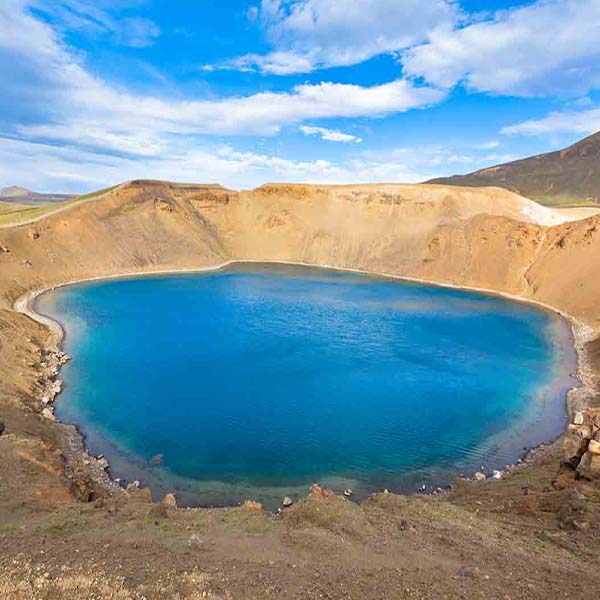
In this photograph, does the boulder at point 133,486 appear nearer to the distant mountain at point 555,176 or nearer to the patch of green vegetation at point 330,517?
the patch of green vegetation at point 330,517

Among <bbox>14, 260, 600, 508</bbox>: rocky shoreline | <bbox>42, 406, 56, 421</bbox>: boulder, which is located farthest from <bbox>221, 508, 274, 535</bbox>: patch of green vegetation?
<bbox>42, 406, 56, 421</bbox>: boulder

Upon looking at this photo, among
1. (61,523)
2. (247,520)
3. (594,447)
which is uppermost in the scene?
(594,447)

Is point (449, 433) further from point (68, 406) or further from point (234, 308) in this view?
point (234, 308)

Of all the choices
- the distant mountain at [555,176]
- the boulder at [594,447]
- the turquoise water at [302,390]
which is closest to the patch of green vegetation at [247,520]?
the turquoise water at [302,390]

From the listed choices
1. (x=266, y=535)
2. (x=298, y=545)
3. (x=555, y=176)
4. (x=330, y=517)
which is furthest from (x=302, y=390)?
(x=555, y=176)

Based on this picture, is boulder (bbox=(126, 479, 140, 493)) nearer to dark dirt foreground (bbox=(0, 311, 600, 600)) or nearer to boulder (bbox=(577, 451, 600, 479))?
dark dirt foreground (bbox=(0, 311, 600, 600))

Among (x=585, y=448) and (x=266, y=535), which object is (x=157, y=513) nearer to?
(x=266, y=535)

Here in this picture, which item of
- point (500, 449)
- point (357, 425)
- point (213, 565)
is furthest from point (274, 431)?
point (213, 565)
